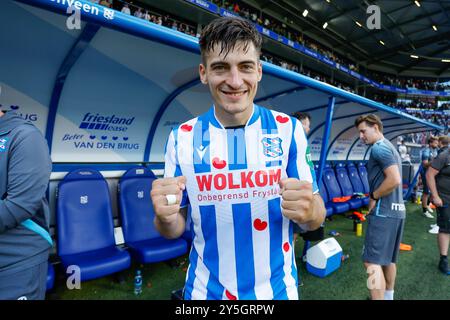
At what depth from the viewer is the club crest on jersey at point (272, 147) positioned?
107cm

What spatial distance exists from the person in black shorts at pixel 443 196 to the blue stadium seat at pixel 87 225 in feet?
13.4

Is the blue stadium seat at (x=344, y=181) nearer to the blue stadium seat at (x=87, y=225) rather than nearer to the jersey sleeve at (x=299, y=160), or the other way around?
the blue stadium seat at (x=87, y=225)

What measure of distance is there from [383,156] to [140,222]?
2.88 meters

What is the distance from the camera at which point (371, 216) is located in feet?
8.07

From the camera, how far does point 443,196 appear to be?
3461mm

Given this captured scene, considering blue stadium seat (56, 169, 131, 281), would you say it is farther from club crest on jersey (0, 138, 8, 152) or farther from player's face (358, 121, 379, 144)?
player's face (358, 121, 379, 144)

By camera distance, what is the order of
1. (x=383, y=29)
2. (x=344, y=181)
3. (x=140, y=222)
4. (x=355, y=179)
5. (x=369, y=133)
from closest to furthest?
(x=369, y=133), (x=140, y=222), (x=344, y=181), (x=355, y=179), (x=383, y=29)

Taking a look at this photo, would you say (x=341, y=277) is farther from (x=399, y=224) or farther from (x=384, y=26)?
(x=384, y=26)

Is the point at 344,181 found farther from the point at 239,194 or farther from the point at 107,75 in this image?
the point at 239,194

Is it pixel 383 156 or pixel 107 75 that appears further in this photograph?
pixel 107 75

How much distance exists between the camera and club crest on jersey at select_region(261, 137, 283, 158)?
107 centimetres

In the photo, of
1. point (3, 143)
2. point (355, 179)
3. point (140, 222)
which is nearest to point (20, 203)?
point (3, 143)

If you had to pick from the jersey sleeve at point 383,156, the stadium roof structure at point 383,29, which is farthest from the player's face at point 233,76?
the stadium roof structure at point 383,29

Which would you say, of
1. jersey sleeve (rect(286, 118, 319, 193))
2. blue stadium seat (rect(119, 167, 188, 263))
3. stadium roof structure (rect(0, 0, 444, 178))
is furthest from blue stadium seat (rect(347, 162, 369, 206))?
jersey sleeve (rect(286, 118, 319, 193))
